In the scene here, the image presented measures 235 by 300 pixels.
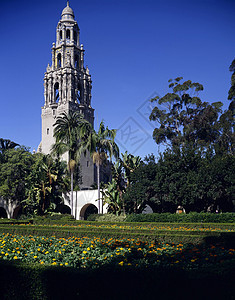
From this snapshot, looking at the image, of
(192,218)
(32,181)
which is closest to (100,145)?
(32,181)

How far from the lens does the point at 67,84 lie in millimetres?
56781

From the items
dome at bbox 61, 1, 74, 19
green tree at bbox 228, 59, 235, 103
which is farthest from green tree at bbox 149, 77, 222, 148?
dome at bbox 61, 1, 74, 19

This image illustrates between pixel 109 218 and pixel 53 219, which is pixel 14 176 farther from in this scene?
pixel 109 218

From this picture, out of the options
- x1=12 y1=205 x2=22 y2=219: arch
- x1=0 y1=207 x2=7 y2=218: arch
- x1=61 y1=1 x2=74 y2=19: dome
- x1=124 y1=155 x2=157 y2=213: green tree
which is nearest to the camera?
x1=124 y1=155 x2=157 y2=213: green tree

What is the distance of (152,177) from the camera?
31.7 meters

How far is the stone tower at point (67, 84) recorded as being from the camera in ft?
185

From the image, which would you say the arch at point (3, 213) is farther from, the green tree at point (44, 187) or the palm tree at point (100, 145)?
the palm tree at point (100, 145)

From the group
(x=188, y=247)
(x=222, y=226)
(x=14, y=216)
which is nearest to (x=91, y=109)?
(x=14, y=216)

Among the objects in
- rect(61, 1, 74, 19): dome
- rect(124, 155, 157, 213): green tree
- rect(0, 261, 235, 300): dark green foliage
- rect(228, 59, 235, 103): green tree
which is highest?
rect(61, 1, 74, 19): dome

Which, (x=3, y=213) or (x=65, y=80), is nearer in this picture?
(x=3, y=213)

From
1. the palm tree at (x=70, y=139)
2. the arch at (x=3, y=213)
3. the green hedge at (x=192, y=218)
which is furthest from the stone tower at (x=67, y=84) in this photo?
the green hedge at (x=192, y=218)

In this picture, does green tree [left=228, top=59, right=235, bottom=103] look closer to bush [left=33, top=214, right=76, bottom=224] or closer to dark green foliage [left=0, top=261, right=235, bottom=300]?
bush [left=33, top=214, right=76, bottom=224]

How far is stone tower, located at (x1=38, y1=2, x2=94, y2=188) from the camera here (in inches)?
2222

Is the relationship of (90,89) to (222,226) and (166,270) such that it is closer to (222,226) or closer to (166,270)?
(222,226)
